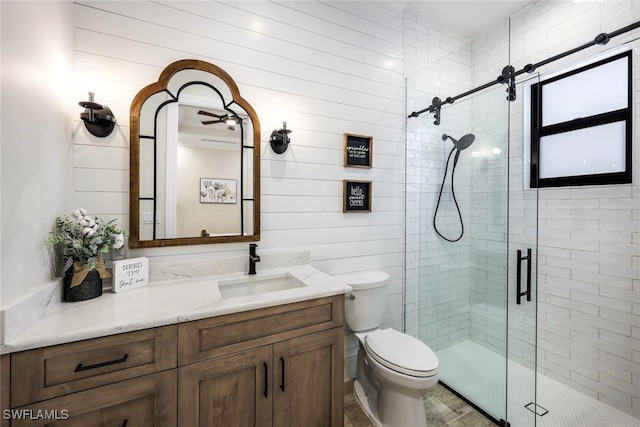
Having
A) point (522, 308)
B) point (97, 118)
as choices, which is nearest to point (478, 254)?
point (522, 308)

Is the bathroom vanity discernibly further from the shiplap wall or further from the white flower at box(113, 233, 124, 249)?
the shiplap wall

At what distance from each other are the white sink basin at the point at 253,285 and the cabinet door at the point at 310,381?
325mm

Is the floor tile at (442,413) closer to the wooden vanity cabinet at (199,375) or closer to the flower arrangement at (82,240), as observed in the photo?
the wooden vanity cabinet at (199,375)

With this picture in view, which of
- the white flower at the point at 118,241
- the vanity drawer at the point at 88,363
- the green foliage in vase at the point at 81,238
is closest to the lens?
the vanity drawer at the point at 88,363

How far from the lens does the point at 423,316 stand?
2.37 metres

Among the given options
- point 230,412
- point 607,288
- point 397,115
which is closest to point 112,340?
point 230,412

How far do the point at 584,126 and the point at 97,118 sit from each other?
3111mm

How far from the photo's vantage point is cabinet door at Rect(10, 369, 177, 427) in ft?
3.03

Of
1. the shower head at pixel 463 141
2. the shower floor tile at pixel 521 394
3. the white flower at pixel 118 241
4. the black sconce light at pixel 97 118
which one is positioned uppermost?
the shower head at pixel 463 141

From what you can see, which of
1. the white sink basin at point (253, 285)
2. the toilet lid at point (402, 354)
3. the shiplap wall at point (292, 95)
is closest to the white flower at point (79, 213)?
the shiplap wall at point (292, 95)

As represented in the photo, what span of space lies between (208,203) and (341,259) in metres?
1.05

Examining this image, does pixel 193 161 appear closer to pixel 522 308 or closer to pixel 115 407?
pixel 115 407

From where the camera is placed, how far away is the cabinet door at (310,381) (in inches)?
52.1

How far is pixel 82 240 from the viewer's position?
1.26 meters
